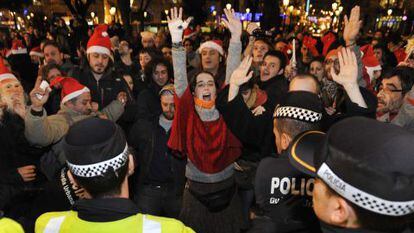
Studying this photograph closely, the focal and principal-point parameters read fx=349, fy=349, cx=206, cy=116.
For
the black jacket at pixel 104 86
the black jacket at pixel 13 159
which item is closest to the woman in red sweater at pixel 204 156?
the black jacket at pixel 13 159

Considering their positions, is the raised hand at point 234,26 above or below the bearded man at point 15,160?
above

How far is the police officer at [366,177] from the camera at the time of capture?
46.2 inches

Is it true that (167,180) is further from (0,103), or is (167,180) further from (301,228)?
(301,228)

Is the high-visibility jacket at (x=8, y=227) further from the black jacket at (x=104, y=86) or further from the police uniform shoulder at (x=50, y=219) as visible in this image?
the black jacket at (x=104, y=86)

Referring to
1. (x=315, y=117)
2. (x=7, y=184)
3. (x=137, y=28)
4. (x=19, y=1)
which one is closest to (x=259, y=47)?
(x=315, y=117)

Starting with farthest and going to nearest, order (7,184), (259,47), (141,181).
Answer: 1. (259,47)
2. (141,181)
3. (7,184)

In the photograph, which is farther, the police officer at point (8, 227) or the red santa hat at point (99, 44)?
the red santa hat at point (99, 44)

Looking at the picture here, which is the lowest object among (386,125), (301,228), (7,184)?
(7,184)

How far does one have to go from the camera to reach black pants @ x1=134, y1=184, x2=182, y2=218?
3.96 m

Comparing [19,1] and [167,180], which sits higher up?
[19,1]

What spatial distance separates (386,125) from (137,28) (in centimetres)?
2535

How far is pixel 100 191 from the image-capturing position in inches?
69.6

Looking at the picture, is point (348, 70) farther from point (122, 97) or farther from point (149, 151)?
point (122, 97)

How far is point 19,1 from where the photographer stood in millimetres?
26656
